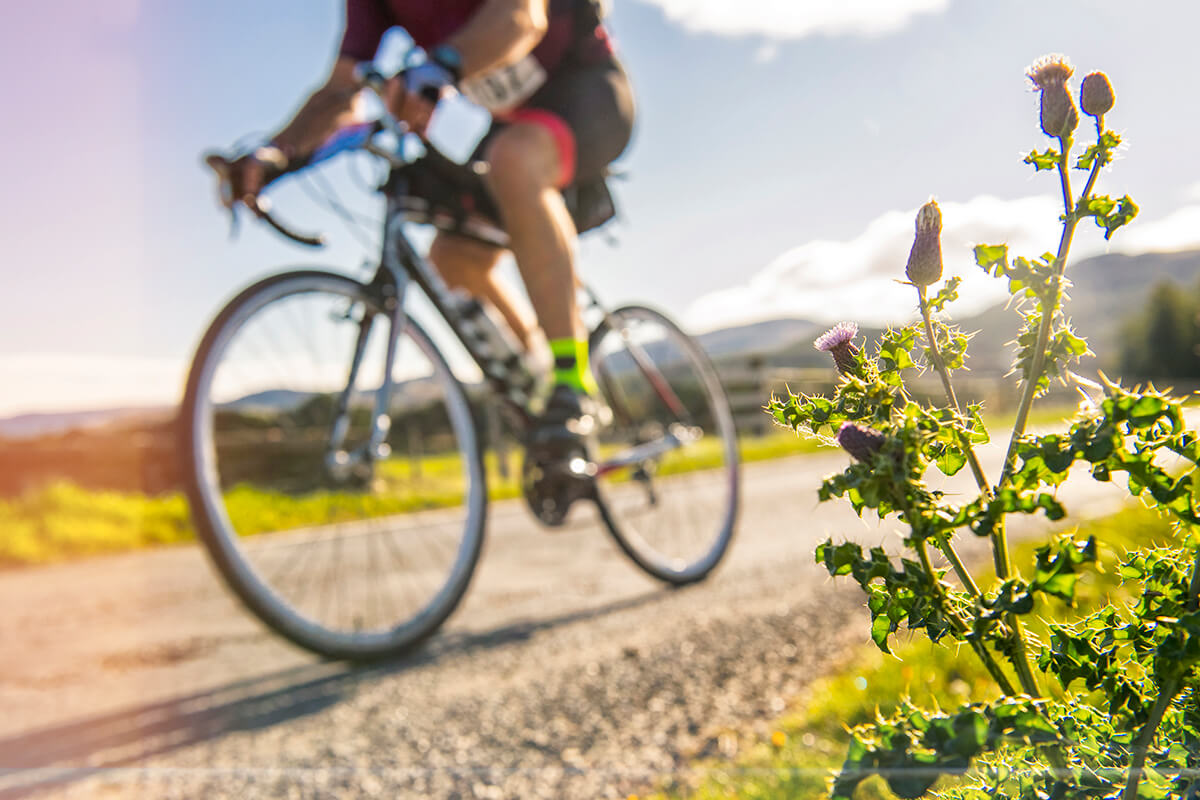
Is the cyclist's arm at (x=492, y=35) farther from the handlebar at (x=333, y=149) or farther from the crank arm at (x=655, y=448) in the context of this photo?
the crank arm at (x=655, y=448)

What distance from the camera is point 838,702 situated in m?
1.38

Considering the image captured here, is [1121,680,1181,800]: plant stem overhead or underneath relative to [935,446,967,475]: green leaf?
underneath

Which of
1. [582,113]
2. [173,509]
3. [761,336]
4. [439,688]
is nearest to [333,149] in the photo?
[582,113]

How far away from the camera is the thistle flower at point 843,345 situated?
0.45 meters

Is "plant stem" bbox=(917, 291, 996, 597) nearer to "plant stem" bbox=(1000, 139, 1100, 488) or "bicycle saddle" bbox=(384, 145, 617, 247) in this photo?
"plant stem" bbox=(1000, 139, 1100, 488)

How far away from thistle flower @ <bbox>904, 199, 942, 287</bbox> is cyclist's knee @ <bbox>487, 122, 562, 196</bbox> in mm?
1923

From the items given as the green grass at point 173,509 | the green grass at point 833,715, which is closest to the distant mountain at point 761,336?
the green grass at point 833,715

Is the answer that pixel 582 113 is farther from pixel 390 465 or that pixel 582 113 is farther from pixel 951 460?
pixel 951 460

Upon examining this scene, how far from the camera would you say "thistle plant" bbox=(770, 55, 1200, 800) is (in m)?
0.40

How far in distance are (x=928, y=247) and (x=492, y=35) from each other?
1826mm

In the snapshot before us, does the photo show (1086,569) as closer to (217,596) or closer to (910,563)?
(910,563)

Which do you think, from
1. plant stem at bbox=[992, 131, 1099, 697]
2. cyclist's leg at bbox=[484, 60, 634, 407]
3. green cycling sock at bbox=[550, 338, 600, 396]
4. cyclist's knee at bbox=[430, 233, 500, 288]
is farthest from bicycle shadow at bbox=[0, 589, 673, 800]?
plant stem at bbox=[992, 131, 1099, 697]

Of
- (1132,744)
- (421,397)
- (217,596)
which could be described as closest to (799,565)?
(421,397)

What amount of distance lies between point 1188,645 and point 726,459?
10.3ft
